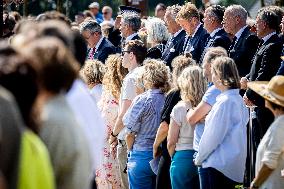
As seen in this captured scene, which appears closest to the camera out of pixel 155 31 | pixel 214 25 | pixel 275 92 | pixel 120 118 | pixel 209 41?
pixel 275 92

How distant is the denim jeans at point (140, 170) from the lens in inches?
463

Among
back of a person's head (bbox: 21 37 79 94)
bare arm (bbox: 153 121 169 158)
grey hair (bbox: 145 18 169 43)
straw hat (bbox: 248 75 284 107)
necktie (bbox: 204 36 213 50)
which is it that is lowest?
bare arm (bbox: 153 121 169 158)

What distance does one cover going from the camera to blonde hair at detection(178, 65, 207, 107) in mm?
10641

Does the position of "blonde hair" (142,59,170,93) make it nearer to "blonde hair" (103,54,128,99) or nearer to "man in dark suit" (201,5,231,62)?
"blonde hair" (103,54,128,99)

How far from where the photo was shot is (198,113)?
10.5 m

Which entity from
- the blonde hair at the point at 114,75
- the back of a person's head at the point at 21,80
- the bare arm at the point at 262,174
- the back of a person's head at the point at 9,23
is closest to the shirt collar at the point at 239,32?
the blonde hair at the point at 114,75

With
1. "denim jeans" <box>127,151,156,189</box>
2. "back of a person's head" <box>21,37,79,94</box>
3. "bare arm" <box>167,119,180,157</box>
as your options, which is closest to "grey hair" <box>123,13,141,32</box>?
"denim jeans" <box>127,151,156,189</box>

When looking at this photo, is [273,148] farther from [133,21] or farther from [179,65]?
[133,21]

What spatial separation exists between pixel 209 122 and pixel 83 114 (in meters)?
3.73

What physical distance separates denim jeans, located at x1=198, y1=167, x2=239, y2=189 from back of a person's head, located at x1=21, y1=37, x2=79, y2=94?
16.6 feet

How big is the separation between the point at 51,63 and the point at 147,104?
6645mm

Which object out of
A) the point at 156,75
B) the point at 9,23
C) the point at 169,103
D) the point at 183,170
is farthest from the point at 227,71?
the point at 9,23

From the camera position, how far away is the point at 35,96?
15.2ft

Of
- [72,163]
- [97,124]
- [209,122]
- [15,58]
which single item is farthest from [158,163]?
[15,58]
